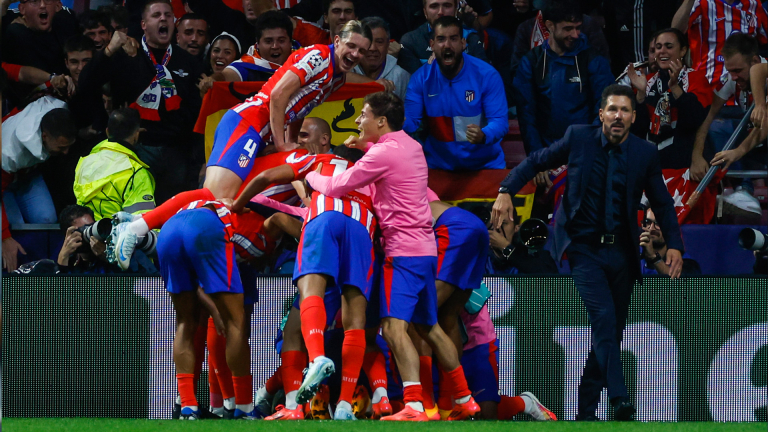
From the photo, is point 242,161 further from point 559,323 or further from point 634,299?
point 634,299

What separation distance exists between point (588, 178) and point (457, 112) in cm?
213

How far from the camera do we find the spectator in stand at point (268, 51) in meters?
7.97

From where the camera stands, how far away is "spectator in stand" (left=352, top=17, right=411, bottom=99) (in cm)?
788

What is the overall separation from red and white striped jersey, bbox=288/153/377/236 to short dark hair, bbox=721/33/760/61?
388cm

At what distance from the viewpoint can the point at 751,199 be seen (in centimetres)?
765

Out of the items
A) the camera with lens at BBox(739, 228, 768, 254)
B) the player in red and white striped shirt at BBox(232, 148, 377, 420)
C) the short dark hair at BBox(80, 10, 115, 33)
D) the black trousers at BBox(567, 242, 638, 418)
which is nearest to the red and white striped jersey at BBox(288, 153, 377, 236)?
the player in red and white striped shirt at BBox(232, 148, 377, 420)

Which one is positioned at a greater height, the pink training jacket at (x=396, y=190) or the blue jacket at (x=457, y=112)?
the blue jacket at (x=457, y=112)

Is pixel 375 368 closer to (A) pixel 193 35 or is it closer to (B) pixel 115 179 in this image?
(B) pixel 115 179

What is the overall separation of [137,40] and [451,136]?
3068mm

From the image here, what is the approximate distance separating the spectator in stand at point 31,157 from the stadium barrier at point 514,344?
1696 mm

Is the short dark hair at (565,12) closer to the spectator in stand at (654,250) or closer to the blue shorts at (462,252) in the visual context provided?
the spectator in stand at (654,250)

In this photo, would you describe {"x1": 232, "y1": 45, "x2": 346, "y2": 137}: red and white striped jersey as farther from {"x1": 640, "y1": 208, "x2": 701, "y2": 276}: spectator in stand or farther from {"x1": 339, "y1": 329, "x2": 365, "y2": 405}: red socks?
{"x1": 640, "y1": 208, "x2": 701, "y2": 276}: spectator in stand

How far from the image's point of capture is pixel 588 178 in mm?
5863

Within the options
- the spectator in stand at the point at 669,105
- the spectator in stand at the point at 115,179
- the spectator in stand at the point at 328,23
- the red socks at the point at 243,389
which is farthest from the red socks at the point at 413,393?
the spectator in stand at the point at 328,23
